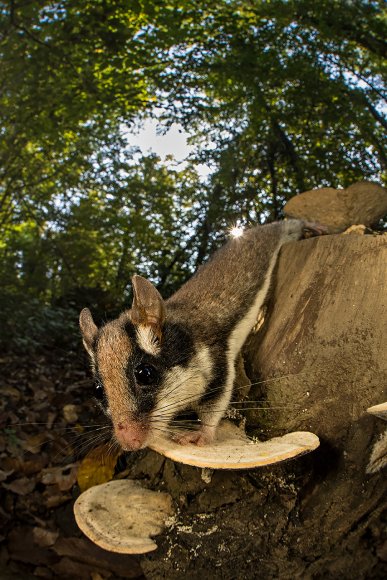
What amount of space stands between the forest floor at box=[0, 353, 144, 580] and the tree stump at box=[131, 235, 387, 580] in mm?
623

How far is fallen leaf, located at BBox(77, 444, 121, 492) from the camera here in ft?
10.2

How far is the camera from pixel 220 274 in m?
2.80

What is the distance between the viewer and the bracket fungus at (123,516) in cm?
185

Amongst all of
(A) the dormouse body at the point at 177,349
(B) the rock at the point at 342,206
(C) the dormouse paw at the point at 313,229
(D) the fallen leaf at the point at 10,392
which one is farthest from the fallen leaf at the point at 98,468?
(B) the rock at the point at 342,206

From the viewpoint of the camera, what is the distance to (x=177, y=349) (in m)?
2.13

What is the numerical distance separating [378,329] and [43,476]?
2821 millimetres

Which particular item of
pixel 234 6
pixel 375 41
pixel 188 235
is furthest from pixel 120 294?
pixel 375 41

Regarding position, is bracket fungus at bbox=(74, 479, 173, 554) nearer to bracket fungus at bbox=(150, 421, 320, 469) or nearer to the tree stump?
the tree stump

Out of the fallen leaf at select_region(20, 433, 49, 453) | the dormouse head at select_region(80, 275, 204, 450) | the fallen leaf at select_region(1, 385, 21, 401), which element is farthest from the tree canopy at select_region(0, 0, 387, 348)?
the dormouse head at select_region(80, 275, 204, 450)

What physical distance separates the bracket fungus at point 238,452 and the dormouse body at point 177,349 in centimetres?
13

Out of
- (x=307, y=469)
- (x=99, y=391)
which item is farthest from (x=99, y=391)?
(x=307, y=469)

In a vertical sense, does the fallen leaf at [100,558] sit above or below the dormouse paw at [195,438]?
below

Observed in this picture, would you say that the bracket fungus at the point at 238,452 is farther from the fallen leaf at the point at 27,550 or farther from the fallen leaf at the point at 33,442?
the fallen leaf at the point at 33,442

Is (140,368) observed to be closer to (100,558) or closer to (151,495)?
(151,495)
